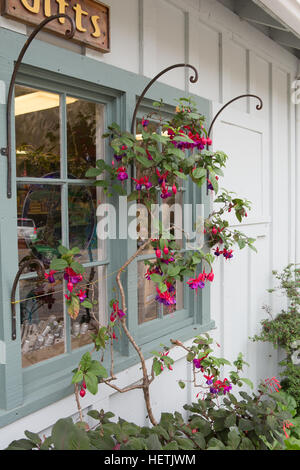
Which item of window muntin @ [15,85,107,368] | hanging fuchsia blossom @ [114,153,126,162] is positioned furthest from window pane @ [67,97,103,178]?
hanging fuchsia blossom @ [114,153,126,162]

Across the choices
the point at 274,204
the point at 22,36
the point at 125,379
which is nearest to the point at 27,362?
the point at 125,379

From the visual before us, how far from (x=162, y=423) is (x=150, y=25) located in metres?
2.18

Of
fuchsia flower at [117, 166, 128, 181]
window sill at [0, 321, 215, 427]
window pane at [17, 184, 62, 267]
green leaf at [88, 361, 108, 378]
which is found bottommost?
window sill at [0, 321, 215, 427]

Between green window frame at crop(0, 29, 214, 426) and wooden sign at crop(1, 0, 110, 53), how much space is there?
0.27 feet

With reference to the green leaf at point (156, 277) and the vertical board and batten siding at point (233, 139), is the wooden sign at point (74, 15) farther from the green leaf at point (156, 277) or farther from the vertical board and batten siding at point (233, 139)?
the green leaf at point (156, 277)

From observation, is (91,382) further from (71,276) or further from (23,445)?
(71,276)

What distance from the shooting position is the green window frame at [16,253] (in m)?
1.79

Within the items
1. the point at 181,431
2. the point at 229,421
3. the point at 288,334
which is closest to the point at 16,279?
the point at 181,431

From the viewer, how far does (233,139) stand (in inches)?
133

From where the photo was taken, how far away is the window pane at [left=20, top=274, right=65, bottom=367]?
204 cm

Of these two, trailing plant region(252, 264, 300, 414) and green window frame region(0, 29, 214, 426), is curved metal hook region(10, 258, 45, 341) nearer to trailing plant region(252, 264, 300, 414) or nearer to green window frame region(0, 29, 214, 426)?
green window frame region(0, 29, 214, 426)

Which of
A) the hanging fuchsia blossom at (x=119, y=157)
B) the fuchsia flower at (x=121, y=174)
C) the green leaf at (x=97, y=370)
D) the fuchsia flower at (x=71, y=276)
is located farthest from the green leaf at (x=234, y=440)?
Answer: the hanging fuchsia blossom at (x=119, y=157)

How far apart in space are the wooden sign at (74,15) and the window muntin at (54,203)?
11.0 inches

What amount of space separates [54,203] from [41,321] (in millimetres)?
576
